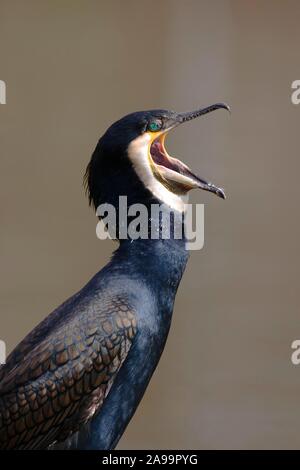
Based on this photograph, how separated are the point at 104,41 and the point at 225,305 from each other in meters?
1.43

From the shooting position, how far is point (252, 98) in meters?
6.15

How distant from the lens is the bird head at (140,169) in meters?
2.98

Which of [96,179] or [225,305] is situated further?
[225,305]

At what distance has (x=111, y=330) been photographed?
2881 mm

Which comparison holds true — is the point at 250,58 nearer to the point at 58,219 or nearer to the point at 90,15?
the point at 90,15

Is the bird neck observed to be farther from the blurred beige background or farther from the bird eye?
the blurred beige background

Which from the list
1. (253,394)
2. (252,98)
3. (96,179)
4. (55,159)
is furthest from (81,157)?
(96,179)

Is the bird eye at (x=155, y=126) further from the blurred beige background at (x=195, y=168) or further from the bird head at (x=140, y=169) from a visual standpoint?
the blurred beige background at (x=195, y=168)

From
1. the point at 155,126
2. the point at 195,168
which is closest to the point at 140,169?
the point at 155,126

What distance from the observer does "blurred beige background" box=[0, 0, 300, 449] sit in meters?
5.94

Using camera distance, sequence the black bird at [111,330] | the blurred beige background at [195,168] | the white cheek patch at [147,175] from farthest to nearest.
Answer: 1. the blurred beige background at [195,168]
2. the white cheek patch at [147,175]
3. the black bird at [111,330]

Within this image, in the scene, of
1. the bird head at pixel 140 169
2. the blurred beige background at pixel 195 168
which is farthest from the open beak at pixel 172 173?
the blurred beige background at pixel 195 168

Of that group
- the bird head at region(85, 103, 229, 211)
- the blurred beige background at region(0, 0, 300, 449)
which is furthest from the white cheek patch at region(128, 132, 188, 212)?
the blurred beige background at region(0, 0, 300, 449)

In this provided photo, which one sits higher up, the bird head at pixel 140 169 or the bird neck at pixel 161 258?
the bird head at pixel 140 169
